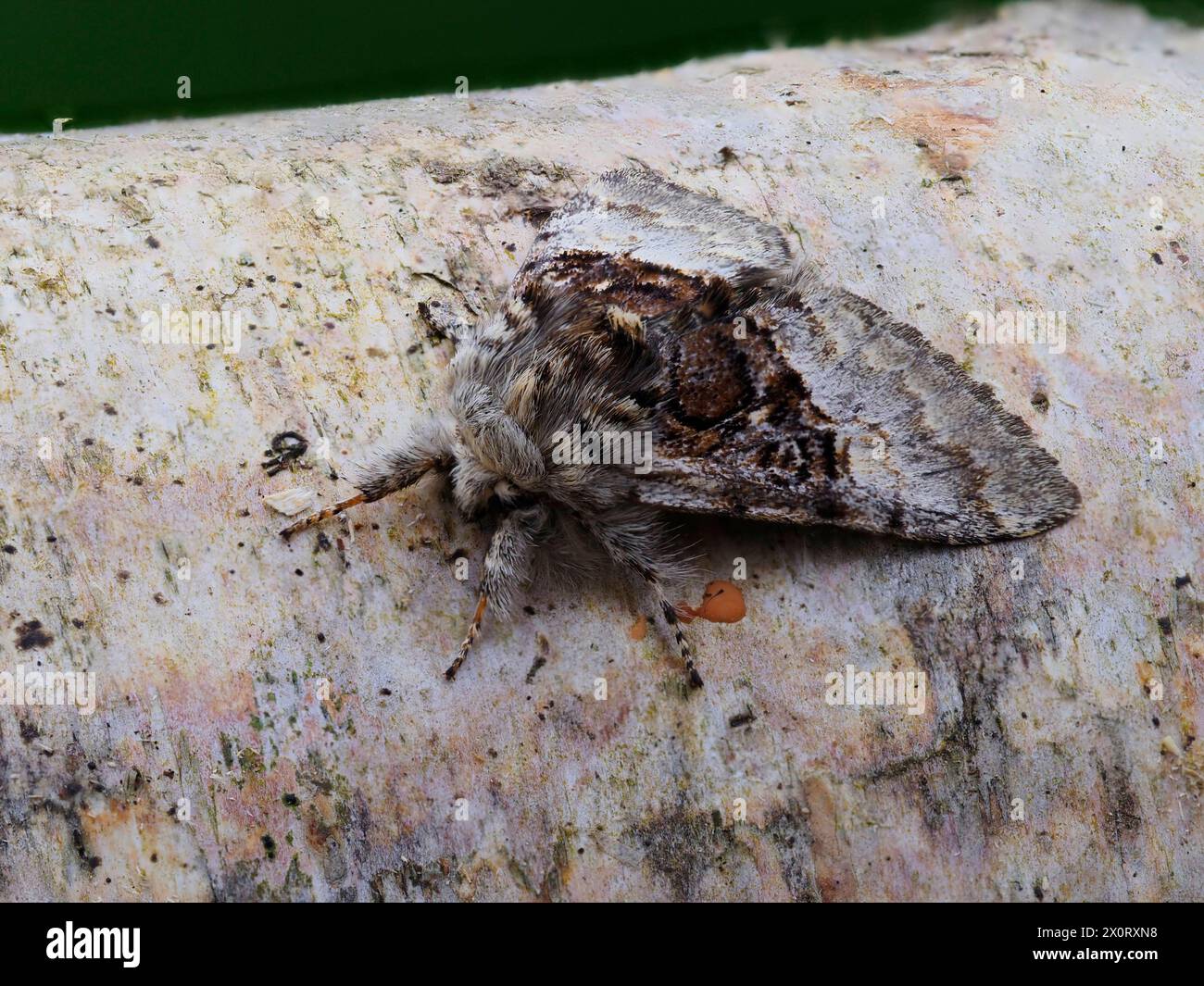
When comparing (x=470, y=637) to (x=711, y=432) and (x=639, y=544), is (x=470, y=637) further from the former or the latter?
(x=711, y=432)

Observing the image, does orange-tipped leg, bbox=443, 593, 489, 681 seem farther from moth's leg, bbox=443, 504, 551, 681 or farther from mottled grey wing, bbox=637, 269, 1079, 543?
mottled grey wing, bbox=637, 269, 1079, 543

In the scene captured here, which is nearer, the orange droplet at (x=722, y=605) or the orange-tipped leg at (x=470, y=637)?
the orange-tipped leg at (x=470, y=637)

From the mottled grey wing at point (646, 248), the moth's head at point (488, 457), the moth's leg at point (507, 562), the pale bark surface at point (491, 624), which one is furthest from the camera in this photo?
the mottled grey wing at point (646, 248)

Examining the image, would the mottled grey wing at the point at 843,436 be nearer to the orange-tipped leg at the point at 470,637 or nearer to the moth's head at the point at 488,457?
the moth's head at the point at 488,457

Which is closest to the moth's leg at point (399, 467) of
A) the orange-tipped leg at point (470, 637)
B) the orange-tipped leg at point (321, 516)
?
the orange-tipped leg at point (321, 516)

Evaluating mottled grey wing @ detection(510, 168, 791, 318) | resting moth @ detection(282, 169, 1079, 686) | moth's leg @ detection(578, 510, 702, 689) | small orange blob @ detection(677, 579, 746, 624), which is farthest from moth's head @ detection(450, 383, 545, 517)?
small orange blob @ detection(677, 579, 746, 624)

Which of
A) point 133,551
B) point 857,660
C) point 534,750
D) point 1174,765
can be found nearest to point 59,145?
point 133,551

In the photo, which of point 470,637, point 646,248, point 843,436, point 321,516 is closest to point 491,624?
point 470,637
